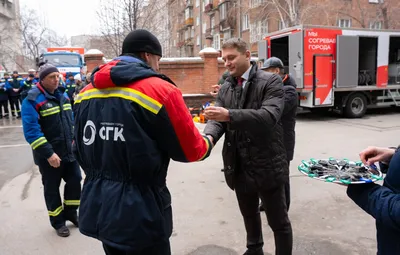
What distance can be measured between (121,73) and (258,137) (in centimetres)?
127

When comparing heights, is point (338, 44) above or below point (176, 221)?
above

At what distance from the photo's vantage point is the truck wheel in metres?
11.9

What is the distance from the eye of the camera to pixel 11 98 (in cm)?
1561

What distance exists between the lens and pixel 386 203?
1.48m

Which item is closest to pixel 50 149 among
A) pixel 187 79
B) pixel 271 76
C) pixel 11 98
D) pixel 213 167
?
pixel 271 76

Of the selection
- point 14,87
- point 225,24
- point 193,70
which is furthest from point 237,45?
point 225,24

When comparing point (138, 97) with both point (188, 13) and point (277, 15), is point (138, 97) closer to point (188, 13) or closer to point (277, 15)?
A: point (277, 15)

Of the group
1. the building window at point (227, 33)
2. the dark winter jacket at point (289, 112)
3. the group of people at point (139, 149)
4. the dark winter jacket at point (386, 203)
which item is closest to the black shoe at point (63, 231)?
the group of people at point (139, 149)

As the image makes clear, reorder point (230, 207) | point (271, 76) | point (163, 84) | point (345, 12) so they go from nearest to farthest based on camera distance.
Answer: point (163, 84), point (271, 76), point (230, 207), point (345, 12)

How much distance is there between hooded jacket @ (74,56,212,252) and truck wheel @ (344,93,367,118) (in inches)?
445

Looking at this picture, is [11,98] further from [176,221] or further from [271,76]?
[271,76]

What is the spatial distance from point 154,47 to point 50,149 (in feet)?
7.01

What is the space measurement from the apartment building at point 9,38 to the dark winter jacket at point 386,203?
42683 millimetres

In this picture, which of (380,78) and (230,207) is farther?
(380,78)
